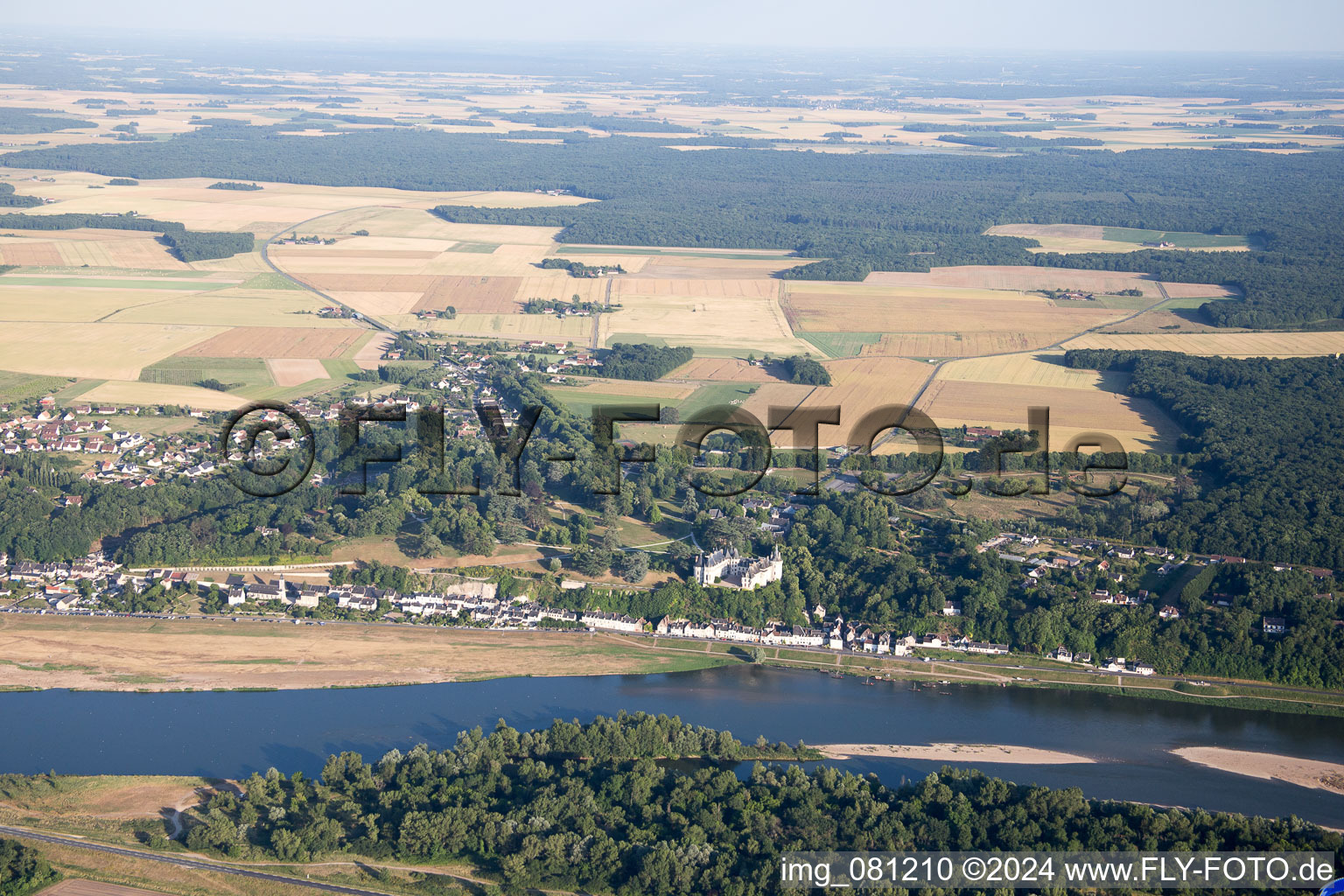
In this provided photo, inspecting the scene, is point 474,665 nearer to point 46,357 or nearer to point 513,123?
point 46,357

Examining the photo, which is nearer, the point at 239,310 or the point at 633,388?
the point at 633,388

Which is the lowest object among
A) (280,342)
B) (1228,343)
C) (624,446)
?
(624,446)

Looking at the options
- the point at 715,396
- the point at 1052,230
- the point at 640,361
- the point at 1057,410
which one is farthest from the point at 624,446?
the point at 1052,230

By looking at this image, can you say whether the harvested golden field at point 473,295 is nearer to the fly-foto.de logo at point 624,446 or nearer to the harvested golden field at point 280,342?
the harvested golden field at point 280,342

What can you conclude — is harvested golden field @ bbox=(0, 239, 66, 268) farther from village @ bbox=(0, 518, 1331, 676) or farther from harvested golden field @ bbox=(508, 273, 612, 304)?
village @ bbox=(0, 518, 1331, 676)

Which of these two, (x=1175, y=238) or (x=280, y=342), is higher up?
(x=1175, y=238)

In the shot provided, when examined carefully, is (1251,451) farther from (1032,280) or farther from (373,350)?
(373,350)

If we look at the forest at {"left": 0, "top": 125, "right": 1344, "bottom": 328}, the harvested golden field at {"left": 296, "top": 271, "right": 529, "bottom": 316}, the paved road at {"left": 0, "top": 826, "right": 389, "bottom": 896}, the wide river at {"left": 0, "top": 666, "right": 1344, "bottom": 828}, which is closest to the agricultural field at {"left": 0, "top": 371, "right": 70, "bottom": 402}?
the harvested golden field at {"left": 296, "top": 271, "right": 529, "bottom": 316}

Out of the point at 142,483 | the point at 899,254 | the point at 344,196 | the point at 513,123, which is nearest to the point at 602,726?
the point at 142,483
